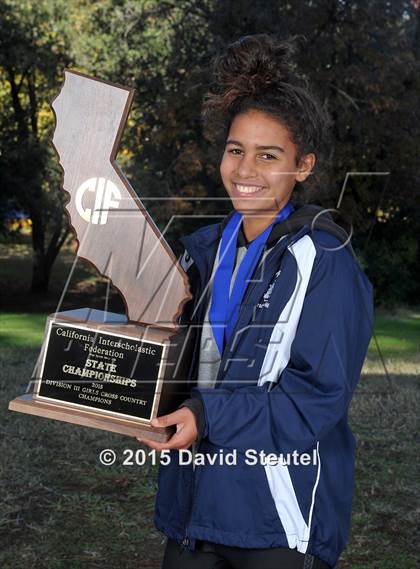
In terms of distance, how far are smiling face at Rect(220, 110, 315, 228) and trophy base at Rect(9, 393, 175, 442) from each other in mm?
648

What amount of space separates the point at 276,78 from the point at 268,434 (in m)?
0.94

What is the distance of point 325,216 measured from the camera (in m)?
2.15

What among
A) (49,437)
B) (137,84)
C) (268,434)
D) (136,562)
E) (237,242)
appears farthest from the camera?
(137,84)

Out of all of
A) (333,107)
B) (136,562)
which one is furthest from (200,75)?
(136,562)

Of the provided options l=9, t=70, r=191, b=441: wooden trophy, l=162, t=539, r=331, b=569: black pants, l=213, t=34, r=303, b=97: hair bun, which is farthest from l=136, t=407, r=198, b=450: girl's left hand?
l=213, t=34, r=303, b=97: hair bun

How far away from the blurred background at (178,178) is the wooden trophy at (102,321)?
2388 mm

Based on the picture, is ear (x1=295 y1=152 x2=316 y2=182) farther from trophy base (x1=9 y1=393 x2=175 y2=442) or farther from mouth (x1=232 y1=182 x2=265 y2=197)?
trophy base (x1=9 y1=393 x2=175 y2=442)

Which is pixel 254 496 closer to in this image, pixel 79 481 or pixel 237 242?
pixel 237 242

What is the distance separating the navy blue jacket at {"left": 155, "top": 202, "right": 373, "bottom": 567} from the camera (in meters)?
1.98

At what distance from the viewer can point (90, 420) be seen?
2.20m

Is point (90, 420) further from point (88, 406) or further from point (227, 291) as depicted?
point (227, 291)

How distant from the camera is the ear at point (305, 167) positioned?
89.4 inches

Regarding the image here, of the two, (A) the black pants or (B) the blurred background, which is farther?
(B) the blurred background

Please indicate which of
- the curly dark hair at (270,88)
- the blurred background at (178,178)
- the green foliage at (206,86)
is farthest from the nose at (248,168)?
the green foliage at (206,86)
